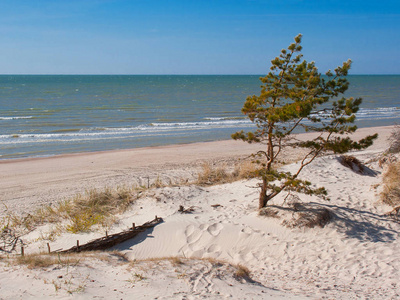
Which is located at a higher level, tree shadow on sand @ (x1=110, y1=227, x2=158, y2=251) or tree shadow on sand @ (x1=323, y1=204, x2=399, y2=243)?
tree shadow on sand @ (x1=323, y1=204, x2=399, y2=243)

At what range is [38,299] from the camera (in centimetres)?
457

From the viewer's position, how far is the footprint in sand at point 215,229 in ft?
25.5

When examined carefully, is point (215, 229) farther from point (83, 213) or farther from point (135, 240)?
point (83, 213)

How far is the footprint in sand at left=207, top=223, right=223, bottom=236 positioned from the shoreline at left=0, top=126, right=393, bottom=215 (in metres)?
3.77

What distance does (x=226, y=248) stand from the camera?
7.28 m

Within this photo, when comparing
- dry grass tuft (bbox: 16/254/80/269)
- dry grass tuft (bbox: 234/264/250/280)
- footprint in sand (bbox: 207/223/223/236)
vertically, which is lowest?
footprint in sand (bbox: 207/223/223/236)

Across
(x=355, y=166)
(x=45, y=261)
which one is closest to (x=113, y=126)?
(x=355, y=166)

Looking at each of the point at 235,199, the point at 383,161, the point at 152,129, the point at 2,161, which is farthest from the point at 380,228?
the point at 152,129

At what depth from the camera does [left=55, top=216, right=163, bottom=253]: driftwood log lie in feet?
22.5

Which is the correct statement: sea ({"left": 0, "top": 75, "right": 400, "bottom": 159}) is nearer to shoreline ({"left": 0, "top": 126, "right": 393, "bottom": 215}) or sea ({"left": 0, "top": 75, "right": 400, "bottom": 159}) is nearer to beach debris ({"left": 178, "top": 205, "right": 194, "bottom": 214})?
shoreline ({"left": 0, "top": 126, "right": 393, "bottom": 215})

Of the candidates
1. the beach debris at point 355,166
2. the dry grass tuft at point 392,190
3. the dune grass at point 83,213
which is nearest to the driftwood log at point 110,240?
the dune grass at point 83,213

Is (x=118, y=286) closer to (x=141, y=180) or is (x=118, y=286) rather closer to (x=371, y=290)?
(x=371, y=290)

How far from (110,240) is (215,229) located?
2.13m

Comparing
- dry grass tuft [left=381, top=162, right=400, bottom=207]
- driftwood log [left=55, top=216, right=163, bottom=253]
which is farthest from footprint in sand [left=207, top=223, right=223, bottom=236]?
dry grass tuft [left=381, top=162, right=400, bottom=207]
